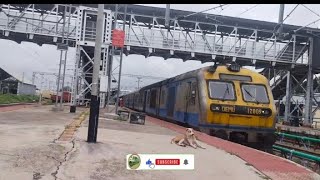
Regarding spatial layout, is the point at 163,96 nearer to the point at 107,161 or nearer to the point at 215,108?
the point at 215,108

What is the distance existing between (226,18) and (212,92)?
86.8 feet

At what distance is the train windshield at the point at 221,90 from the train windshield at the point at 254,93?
45 centimetres

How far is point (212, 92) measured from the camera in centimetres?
1584

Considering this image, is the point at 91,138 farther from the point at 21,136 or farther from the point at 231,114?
the point at 231,114

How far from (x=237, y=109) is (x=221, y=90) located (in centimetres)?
90

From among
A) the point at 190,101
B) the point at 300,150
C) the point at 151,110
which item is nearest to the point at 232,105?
the point at 190,101

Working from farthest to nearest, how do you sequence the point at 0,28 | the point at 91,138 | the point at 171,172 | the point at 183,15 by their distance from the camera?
the point at 183,15 → the point at 0,28 → the point at 91,138 → the point at 171,172

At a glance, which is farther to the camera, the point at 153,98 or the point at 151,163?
the point at 153,98

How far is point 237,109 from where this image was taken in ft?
51.1

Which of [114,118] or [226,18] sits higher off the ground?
[226,18]

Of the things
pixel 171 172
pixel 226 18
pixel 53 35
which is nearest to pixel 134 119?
pixel 171 172

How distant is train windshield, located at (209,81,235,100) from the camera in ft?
52.0

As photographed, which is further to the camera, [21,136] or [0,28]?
[0,28]
